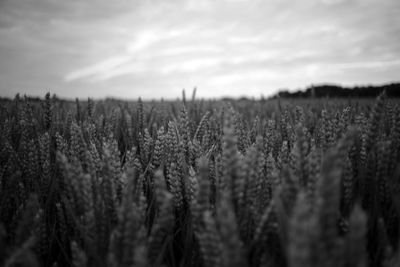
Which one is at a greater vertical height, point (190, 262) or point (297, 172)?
point (297, 172)

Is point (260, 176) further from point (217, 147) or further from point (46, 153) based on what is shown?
point (46, 153)

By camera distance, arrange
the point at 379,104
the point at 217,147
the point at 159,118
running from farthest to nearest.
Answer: the point at 159,118 < the point at 217,147 < the point at 379,104

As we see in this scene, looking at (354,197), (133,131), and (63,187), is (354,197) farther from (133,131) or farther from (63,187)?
(133,131)

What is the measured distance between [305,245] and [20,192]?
1250 millimetres

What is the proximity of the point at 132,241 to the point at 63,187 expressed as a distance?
0.83 metres

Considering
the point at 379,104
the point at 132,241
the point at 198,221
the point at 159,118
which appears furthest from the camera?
the point at 159,118

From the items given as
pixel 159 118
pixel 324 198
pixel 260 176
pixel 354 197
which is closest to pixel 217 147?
pixel 260 176

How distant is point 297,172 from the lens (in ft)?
2.92

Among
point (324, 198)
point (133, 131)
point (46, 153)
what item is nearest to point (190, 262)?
point (324, 198)

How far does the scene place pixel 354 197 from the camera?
1.13 metres

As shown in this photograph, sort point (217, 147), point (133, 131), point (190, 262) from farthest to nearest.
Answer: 1. point (133, 131)
2. point (217, 147)
3. point (190, 262)

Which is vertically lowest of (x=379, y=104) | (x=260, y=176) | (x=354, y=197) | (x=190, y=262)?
(x=190, y=262)

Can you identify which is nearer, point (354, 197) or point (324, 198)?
point (324, 198)

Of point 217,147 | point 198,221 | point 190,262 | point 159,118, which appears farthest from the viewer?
point 159,118
